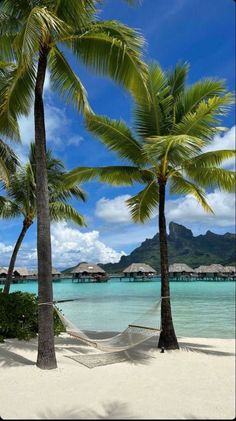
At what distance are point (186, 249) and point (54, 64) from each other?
4304 inches

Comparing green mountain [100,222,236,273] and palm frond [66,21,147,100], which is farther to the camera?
green mountain [100,222,236,273]

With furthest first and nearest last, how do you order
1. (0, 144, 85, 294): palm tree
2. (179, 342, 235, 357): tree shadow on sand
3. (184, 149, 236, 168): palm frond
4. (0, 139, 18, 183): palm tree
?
(0, 144, 85, 294): palm tree
(0, 139, 18, 183): palm tree
(184, 149, 236, 168): palm frond
(179, 342, 235, 357): tree shadow on sand

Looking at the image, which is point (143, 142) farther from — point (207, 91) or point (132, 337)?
point (132, 337)

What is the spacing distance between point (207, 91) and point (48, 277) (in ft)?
14.4

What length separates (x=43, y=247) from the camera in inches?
246

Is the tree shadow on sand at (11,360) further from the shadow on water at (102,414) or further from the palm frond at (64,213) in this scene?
the palm frond at (64,213)

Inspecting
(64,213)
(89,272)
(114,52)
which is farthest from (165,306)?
(89,272)

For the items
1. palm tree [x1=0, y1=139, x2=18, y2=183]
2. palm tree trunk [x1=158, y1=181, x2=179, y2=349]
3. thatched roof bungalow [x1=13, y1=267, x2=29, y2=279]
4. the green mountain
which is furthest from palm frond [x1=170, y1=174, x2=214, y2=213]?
the green mountain

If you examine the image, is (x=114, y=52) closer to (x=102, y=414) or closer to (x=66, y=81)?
(x=66, y=81)

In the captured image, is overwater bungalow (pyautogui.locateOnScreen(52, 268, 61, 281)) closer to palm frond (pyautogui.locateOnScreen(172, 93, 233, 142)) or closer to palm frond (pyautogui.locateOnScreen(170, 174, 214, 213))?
palm frond (pyautogui.locateOnScreen(170, 174, 214, 213))

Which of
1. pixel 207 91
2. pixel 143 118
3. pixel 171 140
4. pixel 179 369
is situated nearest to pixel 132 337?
pixel 179 369

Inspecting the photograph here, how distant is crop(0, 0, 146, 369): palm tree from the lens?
20.1 ft

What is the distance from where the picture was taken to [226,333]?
12.4 metres

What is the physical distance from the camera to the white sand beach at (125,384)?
135 inches
